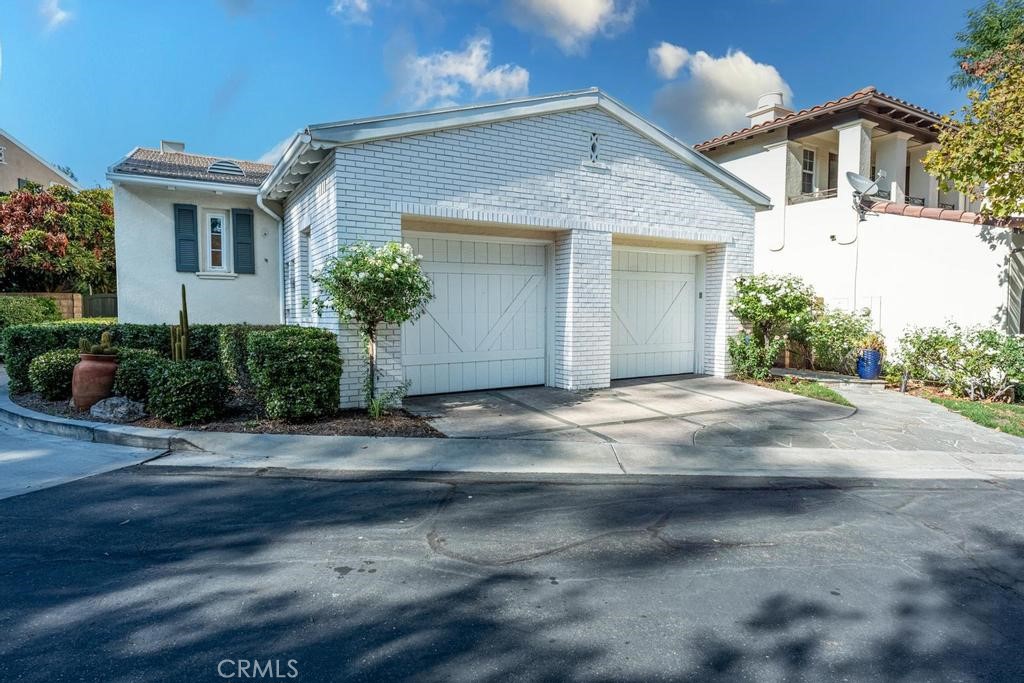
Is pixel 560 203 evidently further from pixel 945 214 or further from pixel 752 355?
pixel 945 214

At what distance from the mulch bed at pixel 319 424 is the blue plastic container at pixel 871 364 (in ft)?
30.1

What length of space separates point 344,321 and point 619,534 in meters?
4.96

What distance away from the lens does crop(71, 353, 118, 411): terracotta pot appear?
7590 millimetres

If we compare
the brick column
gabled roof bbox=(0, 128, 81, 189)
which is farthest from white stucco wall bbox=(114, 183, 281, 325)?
gabled roof bbox=(0, 128, 81, 189)

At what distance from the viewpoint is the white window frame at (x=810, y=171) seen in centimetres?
1507

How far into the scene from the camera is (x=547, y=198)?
359 inches

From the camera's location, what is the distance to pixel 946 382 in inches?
401

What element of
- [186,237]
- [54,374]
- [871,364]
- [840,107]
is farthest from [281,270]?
[840,107]

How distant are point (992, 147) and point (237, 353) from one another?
12.4 metres

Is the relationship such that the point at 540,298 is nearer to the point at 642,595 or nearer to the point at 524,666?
the point at 642,595

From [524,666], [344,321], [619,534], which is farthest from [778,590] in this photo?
[344,321]

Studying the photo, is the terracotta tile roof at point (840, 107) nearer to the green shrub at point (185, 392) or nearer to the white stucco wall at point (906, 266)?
the white stucco wall at point (906, 266)

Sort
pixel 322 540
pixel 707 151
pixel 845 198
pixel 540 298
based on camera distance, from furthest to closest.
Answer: pixel 707 151 < pixel 845 198 < pixel 540 298 < pixel 322 540

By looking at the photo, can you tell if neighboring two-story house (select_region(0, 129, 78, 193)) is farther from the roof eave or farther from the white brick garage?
the white brick garage
